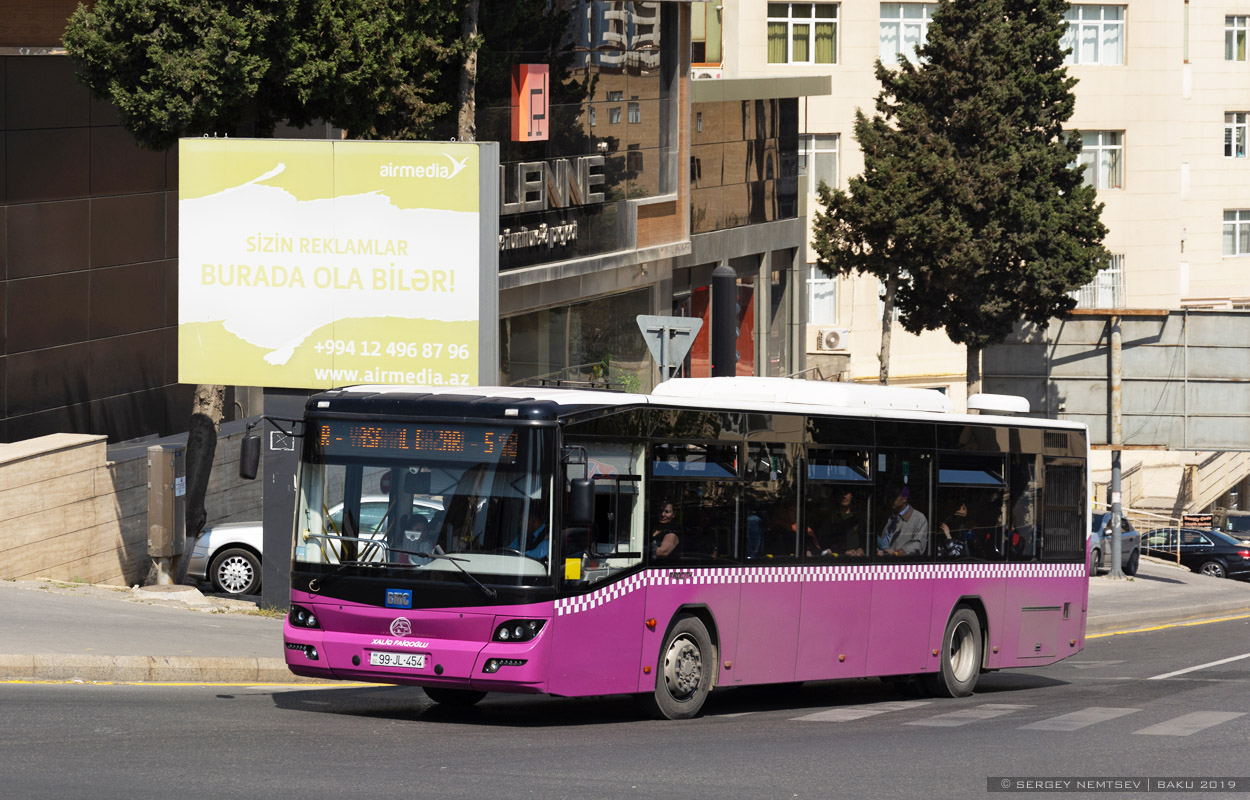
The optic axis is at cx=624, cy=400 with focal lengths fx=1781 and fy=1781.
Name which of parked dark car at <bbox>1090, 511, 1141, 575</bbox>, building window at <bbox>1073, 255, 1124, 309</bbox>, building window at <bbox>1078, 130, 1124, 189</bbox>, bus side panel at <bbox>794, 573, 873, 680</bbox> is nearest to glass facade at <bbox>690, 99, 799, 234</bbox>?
parked dark car at <bbox>1090, 511, 1141, 575</bbox>

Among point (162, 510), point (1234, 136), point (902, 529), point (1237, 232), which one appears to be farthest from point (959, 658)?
point (1234, 136)

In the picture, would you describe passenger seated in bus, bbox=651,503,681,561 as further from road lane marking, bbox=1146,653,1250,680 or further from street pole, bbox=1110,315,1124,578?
street pole, bbox=1110,315,1124,578

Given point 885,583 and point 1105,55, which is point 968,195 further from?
point 885,583

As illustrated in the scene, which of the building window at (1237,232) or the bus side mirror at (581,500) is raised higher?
the building window at (1237,232)

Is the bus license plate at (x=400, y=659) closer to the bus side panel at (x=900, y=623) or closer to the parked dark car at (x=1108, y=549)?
the bus side panel at (x=900, y=623)

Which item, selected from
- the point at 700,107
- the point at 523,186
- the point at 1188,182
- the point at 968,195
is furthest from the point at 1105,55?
the point at 523,186

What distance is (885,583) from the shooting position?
1617 cm

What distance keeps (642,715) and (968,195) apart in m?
32.3

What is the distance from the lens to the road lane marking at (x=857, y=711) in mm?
14867

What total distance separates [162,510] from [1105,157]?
44901mm

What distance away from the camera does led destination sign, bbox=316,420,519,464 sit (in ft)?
41.1

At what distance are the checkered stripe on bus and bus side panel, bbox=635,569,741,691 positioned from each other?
10 millimetres

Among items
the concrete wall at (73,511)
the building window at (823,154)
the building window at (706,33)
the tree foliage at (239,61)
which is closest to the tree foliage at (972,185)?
the building window at (706,33)

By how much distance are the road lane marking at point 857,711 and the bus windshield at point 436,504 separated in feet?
11.4
